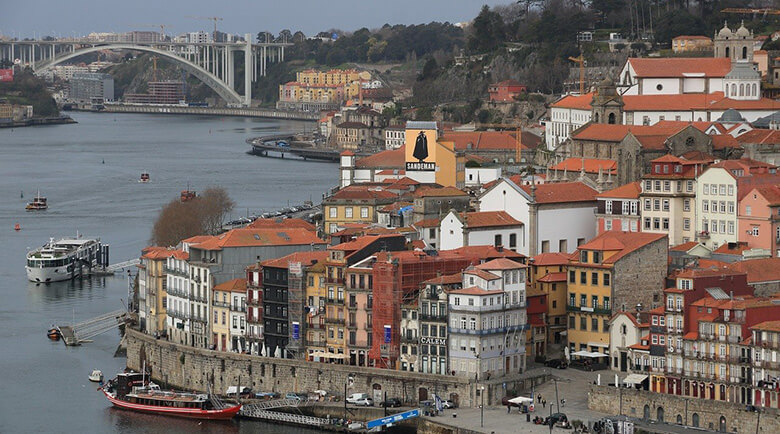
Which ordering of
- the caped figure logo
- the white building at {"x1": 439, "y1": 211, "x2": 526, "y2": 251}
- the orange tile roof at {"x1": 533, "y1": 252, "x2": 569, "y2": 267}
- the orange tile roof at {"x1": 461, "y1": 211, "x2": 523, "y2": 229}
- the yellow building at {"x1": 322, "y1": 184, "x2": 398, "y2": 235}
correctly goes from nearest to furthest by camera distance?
the orange tile roof at {"x1": 533, "y1": 252, "x2": 569, "y2": 267}
the white building at {"x1": 439, "y1": 211, "x2": 526, "y2": 251}
the orange tile roof at {"x1": 461, "y1": 211, "x2": 523, "y2": 229}
the yellow building at {"x1": 322, "y1": 184, "x2": 398, "y2": 235}
the caped figure logo

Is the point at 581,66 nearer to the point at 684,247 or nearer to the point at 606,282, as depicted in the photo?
the point at 684,247

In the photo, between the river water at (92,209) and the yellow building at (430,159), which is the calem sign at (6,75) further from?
the yellow building at (430,159)

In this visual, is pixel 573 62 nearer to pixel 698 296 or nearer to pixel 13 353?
pixel 13 353

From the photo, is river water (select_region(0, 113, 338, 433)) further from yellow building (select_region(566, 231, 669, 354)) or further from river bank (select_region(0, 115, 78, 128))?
yellow building (select_region(566, 231, 669, 354))

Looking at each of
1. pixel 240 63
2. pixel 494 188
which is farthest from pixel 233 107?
pixel 494 188

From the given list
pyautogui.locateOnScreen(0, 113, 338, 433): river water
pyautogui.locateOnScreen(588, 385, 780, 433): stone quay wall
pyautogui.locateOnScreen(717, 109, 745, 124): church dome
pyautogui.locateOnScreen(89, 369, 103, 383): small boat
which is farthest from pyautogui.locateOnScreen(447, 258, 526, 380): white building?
pyautogui.locateOnScreen(717, 109, 745, 124): church dome

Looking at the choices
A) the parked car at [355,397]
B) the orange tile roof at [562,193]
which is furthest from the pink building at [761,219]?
the parked car at [355,397]
